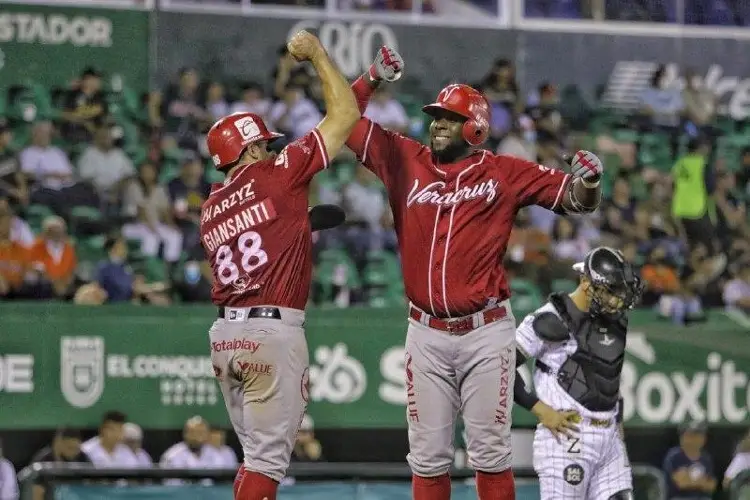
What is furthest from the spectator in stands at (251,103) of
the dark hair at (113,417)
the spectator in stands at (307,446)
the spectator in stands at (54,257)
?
the dark hair at (113,417)

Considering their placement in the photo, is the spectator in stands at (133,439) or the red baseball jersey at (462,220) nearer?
the red baseball jersey at (462,220)

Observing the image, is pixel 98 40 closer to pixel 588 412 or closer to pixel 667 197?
pixel 667 197

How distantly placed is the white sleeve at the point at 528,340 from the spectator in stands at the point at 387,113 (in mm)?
8978

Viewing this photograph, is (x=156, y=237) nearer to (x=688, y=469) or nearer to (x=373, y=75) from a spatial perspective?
(x=688, y=469)

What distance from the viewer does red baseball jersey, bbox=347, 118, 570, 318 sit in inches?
290

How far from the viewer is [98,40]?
17.7m

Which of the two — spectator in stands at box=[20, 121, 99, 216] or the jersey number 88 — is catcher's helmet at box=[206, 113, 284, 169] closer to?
the jersey number 88

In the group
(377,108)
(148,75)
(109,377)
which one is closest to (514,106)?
(377,108)

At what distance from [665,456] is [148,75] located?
7954 millimetres

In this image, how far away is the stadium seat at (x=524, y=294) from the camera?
13.7 m

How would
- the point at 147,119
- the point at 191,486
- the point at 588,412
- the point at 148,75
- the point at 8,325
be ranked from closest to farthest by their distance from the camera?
the point at 588,412, the point at 191,486, the point at 8,325, the point at 147,119, the point at 148,75

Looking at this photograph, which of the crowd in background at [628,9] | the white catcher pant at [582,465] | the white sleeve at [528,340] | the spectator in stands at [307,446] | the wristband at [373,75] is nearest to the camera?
the wristband at [373,75]

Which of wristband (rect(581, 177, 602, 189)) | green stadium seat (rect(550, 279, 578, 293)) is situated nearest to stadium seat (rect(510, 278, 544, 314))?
green stadium seat (rect(550, 279, 578, 293))

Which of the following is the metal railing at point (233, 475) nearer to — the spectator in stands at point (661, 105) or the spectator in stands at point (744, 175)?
the spectator in stands at point (744, 175)
